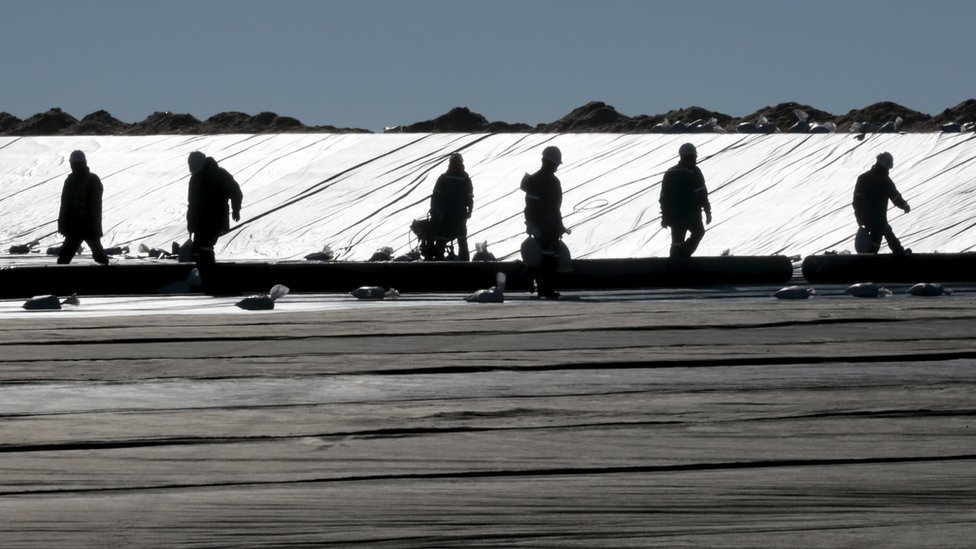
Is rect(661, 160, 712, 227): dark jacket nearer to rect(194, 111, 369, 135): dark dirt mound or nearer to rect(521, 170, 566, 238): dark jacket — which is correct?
rect(521, 170, 566, 238): dark jacket

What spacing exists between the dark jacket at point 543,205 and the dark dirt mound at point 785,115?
1872 inches

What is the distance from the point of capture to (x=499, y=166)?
33812 mm

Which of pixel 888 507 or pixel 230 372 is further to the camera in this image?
pixel 230 372

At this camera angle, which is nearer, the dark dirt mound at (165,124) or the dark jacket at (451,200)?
the dark jacket at (451,200)

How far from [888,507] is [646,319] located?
3727mm

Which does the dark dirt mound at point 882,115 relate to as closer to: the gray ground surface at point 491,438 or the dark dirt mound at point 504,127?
the dark dirt mound at point 504,127

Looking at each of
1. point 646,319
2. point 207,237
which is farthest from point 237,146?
point 646,319

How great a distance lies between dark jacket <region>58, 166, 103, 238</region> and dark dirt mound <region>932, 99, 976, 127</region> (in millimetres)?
41098

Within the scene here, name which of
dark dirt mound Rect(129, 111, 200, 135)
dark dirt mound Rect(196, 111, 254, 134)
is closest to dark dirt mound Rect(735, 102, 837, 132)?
dark dirt mound Rect(196, 111, 254, 134)

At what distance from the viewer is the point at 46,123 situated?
214 feet

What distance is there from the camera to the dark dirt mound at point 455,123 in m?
59.2

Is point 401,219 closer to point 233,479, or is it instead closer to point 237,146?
point 237,146

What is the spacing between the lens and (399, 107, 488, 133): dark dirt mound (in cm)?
5925

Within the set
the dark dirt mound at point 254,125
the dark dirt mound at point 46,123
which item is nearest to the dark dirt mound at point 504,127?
the dark dirt mound at point 254,125
